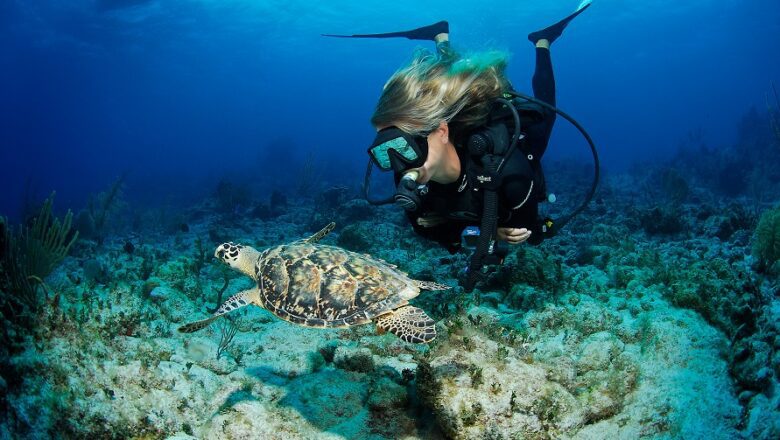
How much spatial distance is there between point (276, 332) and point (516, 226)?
3187 mm

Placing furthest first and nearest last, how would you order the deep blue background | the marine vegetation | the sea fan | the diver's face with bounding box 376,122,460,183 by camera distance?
1. the deep blue background
2. the sea fan
3. the marine vegetation
4. the diver's face with bounding box 376,122,460,183

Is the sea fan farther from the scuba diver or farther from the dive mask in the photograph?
the dive mask

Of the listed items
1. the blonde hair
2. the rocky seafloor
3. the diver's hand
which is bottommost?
the rocky seafloor

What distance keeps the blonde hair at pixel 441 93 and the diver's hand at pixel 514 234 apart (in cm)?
102

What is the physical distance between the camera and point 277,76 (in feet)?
238

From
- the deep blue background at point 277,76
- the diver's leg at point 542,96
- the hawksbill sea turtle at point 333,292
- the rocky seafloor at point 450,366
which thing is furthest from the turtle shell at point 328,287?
the deep blue background at point 277,76

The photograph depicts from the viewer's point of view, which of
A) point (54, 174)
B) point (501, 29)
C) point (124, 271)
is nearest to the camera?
point (124, 271)

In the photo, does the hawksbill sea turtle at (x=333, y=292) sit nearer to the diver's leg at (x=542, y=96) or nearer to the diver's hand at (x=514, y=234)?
the diver's hand at (x=514, y=234)

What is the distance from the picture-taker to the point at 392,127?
307 cm

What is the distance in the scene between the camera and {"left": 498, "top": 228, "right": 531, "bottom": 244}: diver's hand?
3.64 metres

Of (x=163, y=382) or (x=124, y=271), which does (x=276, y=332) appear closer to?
(x=163, y=382)

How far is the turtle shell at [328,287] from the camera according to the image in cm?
317

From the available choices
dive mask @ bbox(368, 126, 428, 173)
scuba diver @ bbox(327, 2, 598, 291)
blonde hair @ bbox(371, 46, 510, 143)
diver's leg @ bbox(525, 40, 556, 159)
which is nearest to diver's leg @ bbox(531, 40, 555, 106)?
diver's leg @ bbox(525, 40, 556, 159)

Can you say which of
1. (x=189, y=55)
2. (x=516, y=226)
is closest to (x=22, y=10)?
(x=189, y=55)
